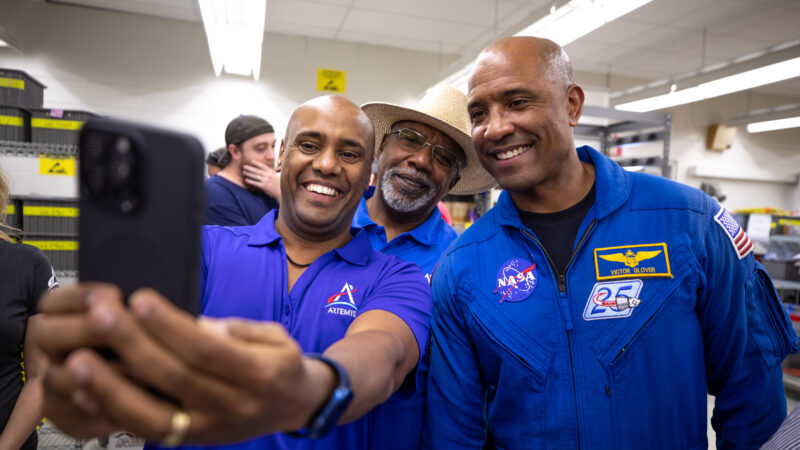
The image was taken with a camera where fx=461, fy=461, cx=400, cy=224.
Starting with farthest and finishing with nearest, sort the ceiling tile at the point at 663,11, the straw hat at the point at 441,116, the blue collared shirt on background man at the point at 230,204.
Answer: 1. the ceiling tile at the point at 663,11
2. the blue collared shirt on background man at the point at 230,204
3. the straw hat at the point at 441,116

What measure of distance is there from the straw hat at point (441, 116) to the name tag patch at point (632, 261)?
0.86 m

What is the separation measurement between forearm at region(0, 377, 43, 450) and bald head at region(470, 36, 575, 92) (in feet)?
5.72

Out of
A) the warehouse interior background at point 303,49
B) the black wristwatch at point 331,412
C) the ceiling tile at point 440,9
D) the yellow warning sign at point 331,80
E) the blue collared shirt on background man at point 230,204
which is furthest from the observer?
the yellow warning sign at point 331,80

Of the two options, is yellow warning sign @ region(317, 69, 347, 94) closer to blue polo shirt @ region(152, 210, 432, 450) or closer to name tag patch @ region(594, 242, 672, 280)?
blue polo shirt @ region(152, 210, 432, 450)

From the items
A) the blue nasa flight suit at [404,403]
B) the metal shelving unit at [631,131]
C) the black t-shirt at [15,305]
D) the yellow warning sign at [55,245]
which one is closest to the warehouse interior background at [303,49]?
the metal shelving unit at [631,131]

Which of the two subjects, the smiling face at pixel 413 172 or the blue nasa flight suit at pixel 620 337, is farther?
the smiling face at pixel 413 172

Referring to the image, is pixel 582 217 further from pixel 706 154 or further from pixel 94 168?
pixel 706 154

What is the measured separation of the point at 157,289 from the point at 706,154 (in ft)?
34.6

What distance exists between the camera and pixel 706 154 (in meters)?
8.90

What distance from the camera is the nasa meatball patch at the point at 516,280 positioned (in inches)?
48.4

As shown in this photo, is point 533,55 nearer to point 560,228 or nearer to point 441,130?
point 560,228

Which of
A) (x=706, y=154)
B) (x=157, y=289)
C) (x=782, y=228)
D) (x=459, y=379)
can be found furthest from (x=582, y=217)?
(x=706, y=154)

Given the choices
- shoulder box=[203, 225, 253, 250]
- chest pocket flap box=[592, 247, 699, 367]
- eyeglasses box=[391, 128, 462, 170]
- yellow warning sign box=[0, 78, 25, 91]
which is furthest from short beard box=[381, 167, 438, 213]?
yellow warning sign box=[0, 78, 25, 91]

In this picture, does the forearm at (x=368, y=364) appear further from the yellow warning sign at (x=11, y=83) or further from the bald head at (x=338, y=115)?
the yellow warning sign at (x=11, y=83)
